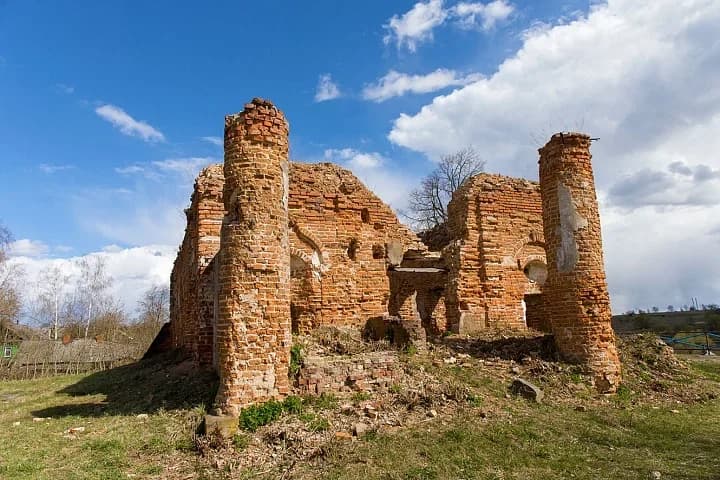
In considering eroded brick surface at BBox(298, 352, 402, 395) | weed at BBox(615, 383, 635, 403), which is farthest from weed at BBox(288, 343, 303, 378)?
weed at BBox(615, 383, 635, 403)

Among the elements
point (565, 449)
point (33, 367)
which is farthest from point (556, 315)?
point (33, 367)

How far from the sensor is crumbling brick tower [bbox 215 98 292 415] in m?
6.86

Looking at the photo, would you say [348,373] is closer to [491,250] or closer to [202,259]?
[202,259]

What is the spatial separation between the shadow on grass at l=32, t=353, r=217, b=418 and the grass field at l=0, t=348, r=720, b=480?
0.14 ft

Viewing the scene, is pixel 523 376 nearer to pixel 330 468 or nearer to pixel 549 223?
pixel 549 223

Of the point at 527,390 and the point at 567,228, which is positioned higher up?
the point at 567,228

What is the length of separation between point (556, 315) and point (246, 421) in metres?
6.26

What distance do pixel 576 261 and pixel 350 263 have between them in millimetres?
4875

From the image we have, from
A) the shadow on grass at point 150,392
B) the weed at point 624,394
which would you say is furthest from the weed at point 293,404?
the weed at point 624,394

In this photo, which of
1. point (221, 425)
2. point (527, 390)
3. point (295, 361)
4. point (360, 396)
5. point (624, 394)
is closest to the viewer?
point (221, 425)

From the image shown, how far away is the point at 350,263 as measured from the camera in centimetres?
1175

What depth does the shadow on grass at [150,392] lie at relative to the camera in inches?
312

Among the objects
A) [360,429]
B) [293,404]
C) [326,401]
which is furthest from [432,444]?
[293,404]

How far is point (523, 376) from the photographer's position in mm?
9086
